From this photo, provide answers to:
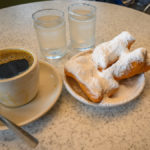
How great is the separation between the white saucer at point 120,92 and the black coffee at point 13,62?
0.41 feet

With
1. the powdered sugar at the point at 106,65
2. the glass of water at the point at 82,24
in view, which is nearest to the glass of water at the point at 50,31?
the glass of water at the point at 82,24

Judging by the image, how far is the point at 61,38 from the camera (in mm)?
647

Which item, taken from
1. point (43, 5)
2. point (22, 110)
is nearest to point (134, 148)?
point (22, 110)

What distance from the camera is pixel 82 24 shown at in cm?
64

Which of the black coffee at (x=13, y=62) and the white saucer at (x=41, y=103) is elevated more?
the black coffee at (x=13, y=62)

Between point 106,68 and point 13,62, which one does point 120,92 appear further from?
point 13,62

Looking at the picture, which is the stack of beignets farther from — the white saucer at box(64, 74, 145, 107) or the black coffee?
the black coffee

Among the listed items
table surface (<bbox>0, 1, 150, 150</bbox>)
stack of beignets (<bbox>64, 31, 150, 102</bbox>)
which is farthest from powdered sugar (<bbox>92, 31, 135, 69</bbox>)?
table surface (<bbox>0, 1, 150, 150</bbox>)

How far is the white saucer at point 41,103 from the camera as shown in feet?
1.34

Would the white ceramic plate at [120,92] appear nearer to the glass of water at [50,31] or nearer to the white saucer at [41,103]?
the white saucer at [41,103]

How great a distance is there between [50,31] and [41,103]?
29cm

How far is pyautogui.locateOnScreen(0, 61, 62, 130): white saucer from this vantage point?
16.0 inches

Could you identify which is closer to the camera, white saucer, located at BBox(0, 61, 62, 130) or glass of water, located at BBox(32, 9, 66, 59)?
white saucer, located at BBox(0, 61, 62, 130)

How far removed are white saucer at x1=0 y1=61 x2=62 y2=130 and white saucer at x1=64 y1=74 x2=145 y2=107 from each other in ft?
0.14
